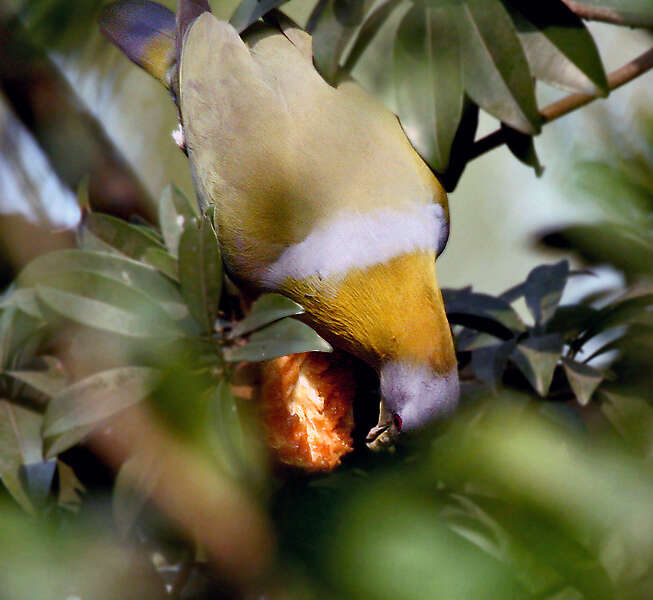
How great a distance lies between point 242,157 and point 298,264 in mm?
196

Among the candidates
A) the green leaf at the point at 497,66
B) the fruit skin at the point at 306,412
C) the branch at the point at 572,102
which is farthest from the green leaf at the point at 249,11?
the fruit skin at the point at 306,412

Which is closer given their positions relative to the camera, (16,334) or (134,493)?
(134,493)

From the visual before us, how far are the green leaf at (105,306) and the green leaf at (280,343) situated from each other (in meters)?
0.15

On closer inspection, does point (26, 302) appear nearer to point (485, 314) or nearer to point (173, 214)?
point (173, 214)

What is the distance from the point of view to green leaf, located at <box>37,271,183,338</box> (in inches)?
48.1

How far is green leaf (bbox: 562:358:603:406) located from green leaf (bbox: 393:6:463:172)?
0.38m

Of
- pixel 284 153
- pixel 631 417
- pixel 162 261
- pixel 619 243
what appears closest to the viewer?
pixel 619 243

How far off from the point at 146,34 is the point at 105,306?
1.83ft

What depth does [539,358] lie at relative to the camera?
1160mm

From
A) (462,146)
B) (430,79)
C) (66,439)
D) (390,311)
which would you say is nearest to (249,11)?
(430,79)

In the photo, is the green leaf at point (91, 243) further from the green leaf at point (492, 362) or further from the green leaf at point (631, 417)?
the green leaf at point (631, 417)

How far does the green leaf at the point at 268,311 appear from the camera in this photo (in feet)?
3.35

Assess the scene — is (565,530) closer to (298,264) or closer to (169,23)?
(298,264)

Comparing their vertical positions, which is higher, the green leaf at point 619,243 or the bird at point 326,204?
the green leaf at point 619,243
